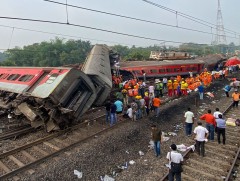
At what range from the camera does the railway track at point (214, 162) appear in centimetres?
818

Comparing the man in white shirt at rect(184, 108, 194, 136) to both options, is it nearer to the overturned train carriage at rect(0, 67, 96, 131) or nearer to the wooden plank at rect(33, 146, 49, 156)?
the overturned train carriage at rect(0, 67, 96, 131)

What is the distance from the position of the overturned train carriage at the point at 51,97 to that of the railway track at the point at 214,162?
5.38 metres

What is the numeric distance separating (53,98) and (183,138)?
6061 millimetres

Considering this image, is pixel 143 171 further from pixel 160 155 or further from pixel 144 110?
pixel 144 110

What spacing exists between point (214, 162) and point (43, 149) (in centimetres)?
676

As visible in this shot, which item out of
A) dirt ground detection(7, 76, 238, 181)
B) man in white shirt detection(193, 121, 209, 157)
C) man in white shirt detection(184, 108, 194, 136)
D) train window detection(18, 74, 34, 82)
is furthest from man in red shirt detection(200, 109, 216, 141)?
train window detection(18, 74, 34, 82)

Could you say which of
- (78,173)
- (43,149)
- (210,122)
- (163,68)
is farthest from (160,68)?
(78,173)

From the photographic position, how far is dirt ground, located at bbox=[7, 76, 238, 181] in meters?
8.48

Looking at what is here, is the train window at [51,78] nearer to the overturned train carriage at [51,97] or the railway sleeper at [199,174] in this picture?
the overturned train carriage at [51,97]

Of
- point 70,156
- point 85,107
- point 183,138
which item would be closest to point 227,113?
point 183,138

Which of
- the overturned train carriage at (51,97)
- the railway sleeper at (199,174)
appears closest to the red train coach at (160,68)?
the overturned train carriage at (51,97)

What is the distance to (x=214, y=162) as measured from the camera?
30.1 ft

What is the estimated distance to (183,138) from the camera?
11508mm

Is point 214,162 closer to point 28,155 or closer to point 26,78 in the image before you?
point 28,155
